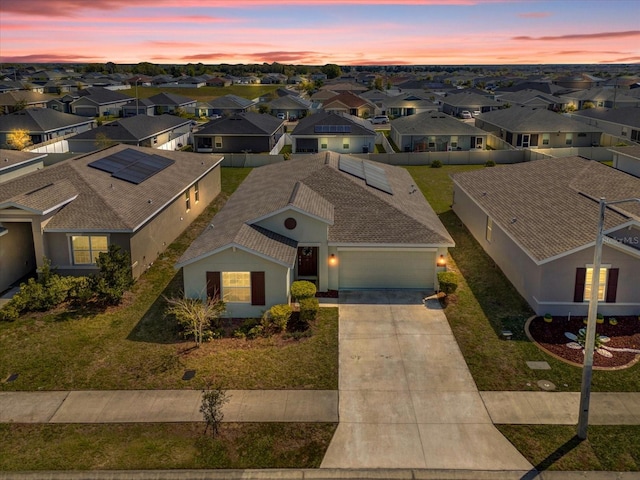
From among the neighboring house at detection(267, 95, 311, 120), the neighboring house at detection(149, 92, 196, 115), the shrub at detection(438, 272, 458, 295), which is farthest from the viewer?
the neighboring house at detection(149, 92, 196, 115)

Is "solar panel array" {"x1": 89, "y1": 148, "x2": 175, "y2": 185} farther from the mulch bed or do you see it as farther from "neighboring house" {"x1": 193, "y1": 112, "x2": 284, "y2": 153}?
"neighboring house" {"x1": 193, "y1": 112, "x2": 284, "y2": 153}

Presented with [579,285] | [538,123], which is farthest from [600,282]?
[538,123]

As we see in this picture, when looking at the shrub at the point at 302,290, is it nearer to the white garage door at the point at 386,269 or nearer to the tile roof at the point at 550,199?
the white garage door at the point at 386,269

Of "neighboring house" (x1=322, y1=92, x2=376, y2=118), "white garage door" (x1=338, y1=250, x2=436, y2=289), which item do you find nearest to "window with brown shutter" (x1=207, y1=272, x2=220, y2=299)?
"white garage door" (x1=338, y1=250, x2=436, y2=289)

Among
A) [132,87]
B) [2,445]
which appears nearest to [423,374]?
[2,445]

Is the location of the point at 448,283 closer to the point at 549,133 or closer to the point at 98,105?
the point at 549,133
